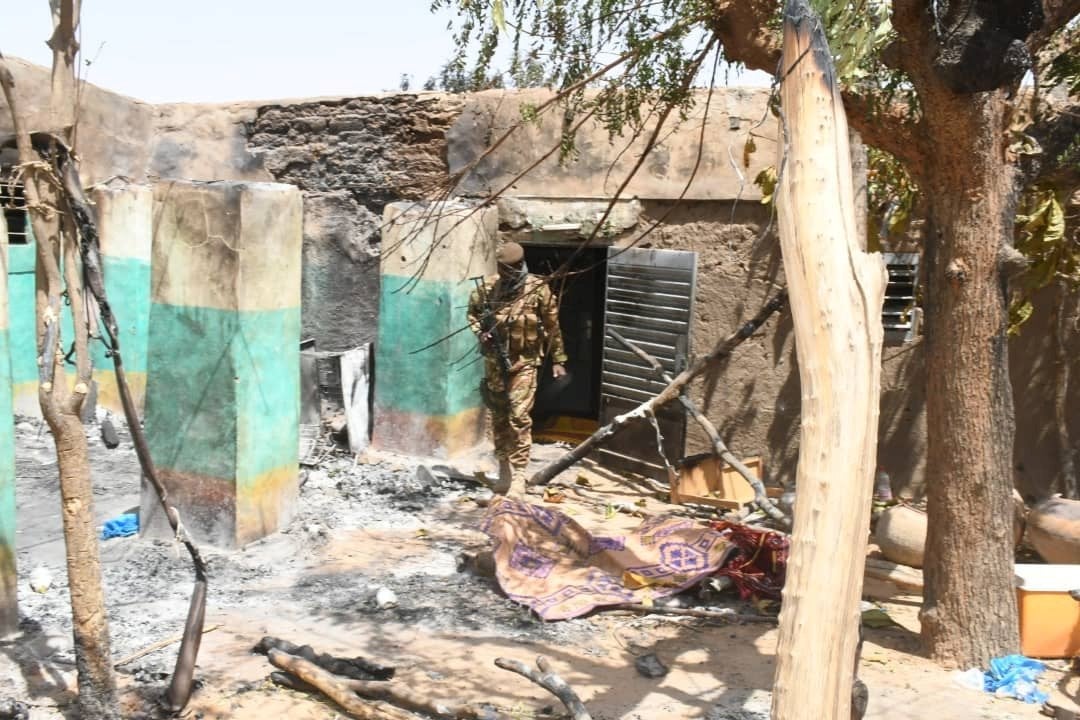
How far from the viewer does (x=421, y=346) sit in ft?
29.5

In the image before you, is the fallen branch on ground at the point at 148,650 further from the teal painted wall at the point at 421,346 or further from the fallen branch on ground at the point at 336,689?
the teal painted wall at the point at 421,346

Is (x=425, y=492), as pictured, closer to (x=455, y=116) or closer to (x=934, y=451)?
(x=455, y=116)

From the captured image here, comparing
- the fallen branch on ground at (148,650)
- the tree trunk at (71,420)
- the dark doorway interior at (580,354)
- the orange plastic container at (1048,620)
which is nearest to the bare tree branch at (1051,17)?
the orange plastic container at (1048,620)

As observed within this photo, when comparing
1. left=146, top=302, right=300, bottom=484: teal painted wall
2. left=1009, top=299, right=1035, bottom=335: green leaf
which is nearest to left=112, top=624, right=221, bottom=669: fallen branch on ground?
left=146, top=302, right=300, bottom=484: teal painted wall

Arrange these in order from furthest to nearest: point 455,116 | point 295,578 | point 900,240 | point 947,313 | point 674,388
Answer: point 455,116, point 900,240, point 674,388, point 295,578, point 947,313

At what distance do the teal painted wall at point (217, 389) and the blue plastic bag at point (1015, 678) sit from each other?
4387mm

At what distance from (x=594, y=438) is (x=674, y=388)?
0.79 meters

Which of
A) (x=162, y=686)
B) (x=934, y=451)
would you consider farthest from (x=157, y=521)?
(x=934, y=451)

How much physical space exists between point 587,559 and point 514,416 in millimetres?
1974

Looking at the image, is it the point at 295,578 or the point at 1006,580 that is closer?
the point at 1006,580

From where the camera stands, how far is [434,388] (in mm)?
8969

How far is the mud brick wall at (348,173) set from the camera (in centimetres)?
970

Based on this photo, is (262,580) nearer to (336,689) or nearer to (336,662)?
(336,662)

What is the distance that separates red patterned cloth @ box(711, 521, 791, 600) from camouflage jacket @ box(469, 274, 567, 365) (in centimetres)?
240
